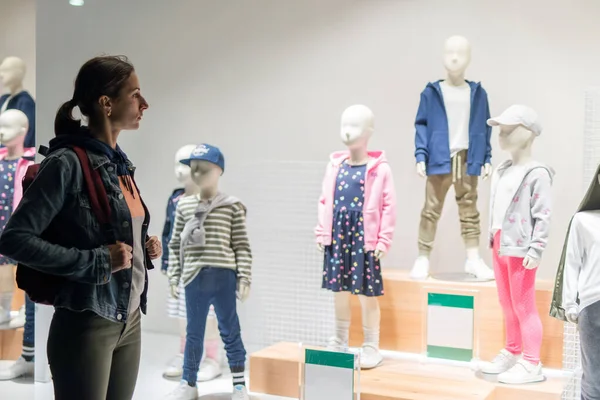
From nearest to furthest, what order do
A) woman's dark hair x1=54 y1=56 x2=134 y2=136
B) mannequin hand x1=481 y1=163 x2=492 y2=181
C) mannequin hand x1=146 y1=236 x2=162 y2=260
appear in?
woman's dark hair x1=54 y1=56 x2=134 y2=136
mannequin hand x1=146 y1=236 x2=162 y2=260
mannequin hand x1=481 y1=163 x2=492 y2=181

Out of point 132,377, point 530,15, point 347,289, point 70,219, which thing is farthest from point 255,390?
point 530,15

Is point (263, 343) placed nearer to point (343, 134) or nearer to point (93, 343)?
point (343, 134)

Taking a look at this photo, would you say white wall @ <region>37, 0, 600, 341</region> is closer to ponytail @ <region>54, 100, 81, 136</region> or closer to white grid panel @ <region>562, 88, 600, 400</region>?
white grid panel @ <region>562, 88, 600, 400</region>

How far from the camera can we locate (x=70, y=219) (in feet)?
6.16

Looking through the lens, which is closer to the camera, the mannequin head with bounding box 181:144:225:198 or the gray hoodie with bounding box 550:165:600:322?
the gray hoodie with bounding box 550:165:600:322

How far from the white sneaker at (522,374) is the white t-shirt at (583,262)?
0.77 meters

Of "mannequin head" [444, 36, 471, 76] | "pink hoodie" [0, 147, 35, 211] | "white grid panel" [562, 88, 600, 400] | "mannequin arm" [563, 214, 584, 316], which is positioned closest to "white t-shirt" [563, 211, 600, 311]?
"mannequin arm" [563, 214, 584, 316]

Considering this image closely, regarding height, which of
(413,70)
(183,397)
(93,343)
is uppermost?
(413,70)

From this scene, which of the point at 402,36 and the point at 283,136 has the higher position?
the point at 402,36

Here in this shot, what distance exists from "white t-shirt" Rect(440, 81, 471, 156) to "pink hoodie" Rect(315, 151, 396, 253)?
0.43 meters

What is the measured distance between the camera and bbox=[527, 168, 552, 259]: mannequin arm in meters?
3.30

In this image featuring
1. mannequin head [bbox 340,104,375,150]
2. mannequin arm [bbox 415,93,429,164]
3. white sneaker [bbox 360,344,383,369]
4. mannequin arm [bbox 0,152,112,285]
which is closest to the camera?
mannequin arm [bbox 0,152,112,285]

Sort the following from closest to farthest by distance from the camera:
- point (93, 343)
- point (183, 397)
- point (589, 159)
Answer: point (93, 343), point (589, 159), point (183, 397)

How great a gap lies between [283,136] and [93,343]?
2.38m
